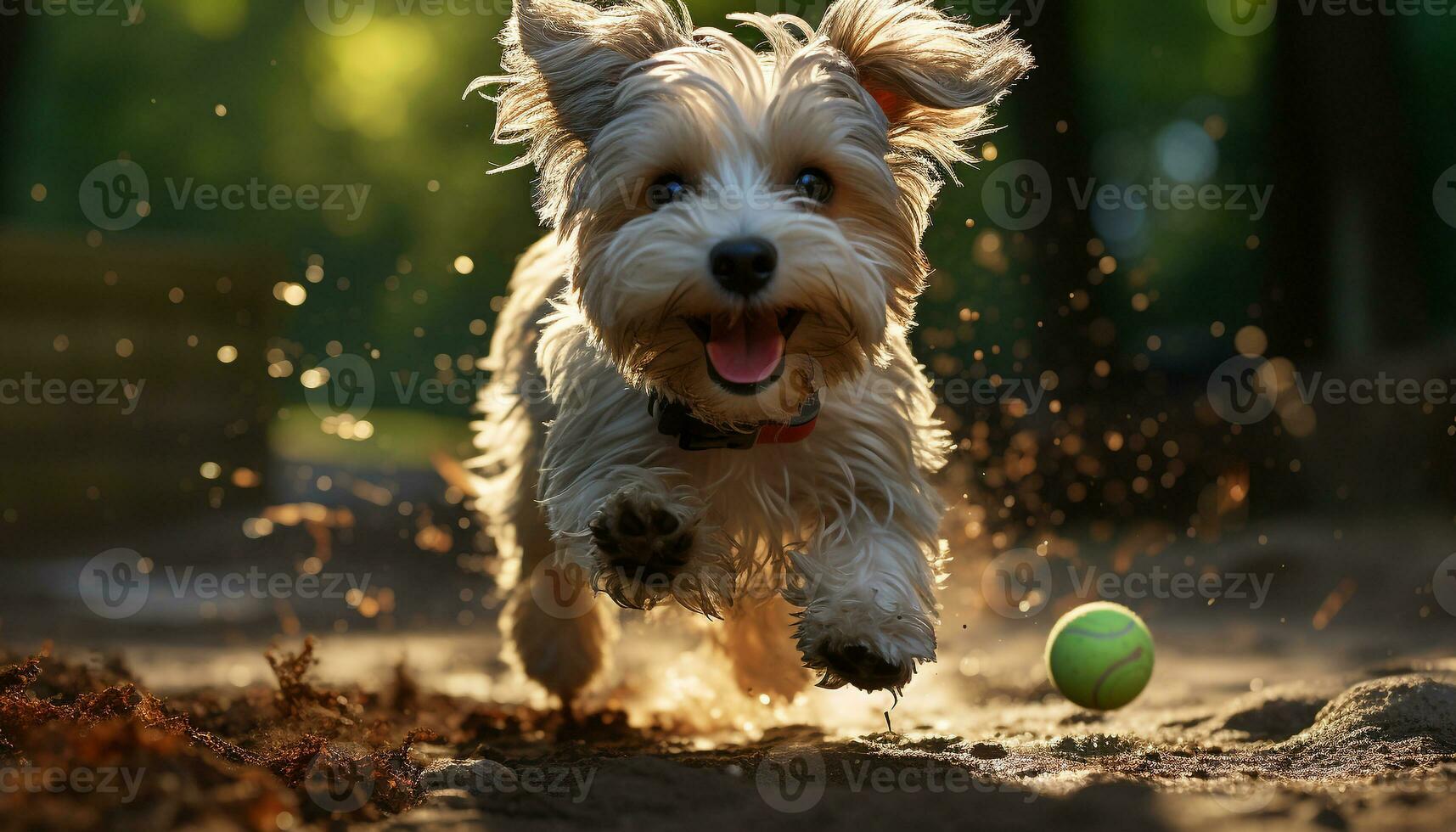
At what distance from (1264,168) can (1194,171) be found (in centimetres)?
666

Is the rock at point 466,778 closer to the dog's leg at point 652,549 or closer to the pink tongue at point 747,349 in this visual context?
the dog's leg at point 652,549

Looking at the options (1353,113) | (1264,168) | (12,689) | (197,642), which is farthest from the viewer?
(1264,168)

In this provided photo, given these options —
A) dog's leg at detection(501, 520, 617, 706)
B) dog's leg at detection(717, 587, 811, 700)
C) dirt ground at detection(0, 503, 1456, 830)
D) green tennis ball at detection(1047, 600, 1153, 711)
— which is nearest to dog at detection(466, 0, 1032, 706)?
dog's leg at detection(717, 587, 811, 700)

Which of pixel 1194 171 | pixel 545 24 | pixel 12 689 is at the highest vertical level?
pixel 1194 171

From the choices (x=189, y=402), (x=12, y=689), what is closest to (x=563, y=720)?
(x=12, y=689)

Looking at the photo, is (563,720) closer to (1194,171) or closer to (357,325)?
(1194,171)

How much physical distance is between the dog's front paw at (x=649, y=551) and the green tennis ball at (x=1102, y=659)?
5.83 ft

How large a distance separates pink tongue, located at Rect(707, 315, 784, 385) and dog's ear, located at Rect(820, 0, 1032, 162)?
1.13 m

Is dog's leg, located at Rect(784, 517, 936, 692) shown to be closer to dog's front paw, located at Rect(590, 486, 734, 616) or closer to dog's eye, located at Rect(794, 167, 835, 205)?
dog's front paw, located at Rect(590, 486, 734, 616)

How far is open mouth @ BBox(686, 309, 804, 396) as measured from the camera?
4.14 meters

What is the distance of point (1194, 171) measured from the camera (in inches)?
915

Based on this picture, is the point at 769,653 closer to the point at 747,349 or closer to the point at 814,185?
the point at 747,349

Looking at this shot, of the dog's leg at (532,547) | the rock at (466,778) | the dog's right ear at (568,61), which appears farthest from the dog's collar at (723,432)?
the rock at (466,778)

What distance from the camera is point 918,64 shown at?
474cm
